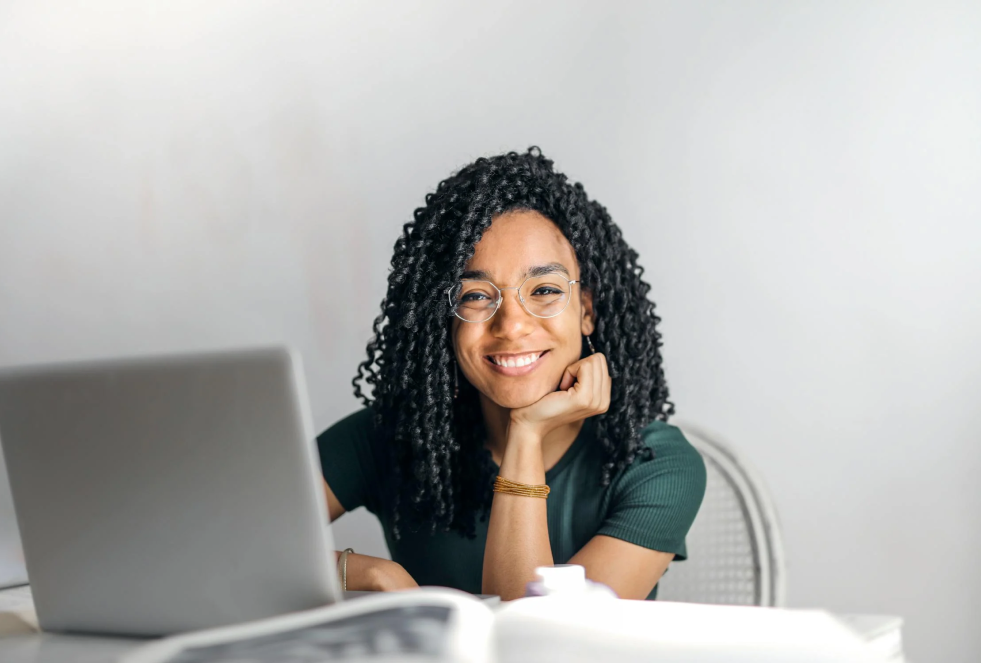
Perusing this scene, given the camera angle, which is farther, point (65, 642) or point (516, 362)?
point (516, 362)

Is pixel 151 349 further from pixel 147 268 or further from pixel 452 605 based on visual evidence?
pixel 452 605

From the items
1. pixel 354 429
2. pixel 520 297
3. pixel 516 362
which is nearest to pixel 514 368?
pixel 516 362

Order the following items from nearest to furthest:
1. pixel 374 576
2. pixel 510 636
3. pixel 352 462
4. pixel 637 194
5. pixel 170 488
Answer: pixel 510 636 < pixel 170 488 < pixel 374 576 < pixel 352 462 < pixel 637 194

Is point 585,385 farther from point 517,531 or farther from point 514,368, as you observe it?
point 517,531

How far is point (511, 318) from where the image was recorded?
1442mm

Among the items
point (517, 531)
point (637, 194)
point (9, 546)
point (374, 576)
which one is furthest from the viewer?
point (637, 194)

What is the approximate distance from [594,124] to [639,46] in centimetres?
20

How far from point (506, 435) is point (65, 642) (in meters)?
0.84

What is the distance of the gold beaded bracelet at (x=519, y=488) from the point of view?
141cm

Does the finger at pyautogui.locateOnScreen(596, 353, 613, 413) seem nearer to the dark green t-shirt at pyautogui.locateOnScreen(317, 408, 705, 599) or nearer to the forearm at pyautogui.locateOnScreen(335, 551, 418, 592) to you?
the dark green t-shirt at pyautogui.locateOnScreen(317, 408, 705, 599)

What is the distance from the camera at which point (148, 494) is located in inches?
29.8

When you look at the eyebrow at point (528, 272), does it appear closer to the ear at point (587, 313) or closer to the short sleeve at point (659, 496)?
the ear at point (587, 313)

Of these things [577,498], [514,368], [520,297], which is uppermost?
[520,297]

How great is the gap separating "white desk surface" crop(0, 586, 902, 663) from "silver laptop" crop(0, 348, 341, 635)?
2 centimetres
